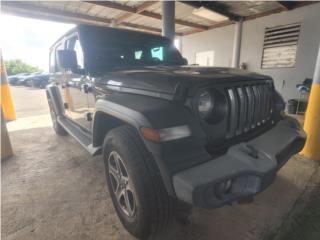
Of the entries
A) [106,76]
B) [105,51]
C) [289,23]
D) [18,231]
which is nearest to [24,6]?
[105,51]

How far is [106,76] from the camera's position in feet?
6.23

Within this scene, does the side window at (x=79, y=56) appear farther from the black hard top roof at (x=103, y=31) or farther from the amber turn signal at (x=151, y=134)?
the amber turn signal at (x=151, y=134)

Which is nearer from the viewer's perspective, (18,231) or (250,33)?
(18,231)

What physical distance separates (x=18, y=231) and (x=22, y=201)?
47 centimetres

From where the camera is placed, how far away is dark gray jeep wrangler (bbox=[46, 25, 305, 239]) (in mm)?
1123

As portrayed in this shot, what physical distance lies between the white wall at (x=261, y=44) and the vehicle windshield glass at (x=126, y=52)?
581 cm

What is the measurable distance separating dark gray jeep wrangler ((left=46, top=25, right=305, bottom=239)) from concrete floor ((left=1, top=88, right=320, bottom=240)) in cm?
37

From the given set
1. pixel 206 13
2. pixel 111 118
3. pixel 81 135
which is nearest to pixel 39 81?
pixel 206 13

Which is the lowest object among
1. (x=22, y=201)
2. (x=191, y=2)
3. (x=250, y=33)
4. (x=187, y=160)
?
(x=22, y=201)

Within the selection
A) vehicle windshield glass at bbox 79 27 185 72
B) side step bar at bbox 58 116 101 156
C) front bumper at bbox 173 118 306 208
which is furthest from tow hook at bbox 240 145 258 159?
vehicle windshield glass at bbox 79 27 185 72

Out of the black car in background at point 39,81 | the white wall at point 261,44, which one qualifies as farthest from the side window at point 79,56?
the black car in background at point 39,81

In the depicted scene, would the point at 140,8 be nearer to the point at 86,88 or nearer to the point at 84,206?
the point at 86,88

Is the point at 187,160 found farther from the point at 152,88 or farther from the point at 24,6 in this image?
the point at 24,6

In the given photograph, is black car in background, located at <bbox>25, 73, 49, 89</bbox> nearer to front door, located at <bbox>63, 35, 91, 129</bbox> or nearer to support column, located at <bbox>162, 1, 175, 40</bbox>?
support column, located at <bbox>162, 1, 175, 40</bbox>
